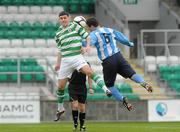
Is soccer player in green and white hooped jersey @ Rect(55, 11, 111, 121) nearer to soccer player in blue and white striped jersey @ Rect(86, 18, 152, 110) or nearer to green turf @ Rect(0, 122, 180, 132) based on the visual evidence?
soccer player in blue and white striped jersey @ Rect(86, 18, 152, 110)

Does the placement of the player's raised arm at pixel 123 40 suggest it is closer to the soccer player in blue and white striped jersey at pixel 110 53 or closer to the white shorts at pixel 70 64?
the soccer player in blue and white striped jersey at pixel 110 53

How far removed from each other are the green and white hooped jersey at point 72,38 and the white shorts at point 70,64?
0.10 meters

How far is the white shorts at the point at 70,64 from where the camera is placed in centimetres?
1296

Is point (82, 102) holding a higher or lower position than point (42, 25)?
lower

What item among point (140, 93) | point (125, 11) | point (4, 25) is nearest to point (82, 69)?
point (140, 93)

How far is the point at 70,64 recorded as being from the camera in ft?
42.8

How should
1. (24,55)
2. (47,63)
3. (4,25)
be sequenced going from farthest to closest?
(4,25) < (24,55) < (47,63)

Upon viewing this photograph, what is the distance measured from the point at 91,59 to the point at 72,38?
34.9 ft

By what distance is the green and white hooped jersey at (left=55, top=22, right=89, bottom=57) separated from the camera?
508 inches

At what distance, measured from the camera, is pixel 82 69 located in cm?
1297

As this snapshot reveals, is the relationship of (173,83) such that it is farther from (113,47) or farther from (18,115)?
(113,47)

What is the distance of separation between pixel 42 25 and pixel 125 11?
4.32m

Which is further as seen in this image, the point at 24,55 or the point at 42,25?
the point at 42,25

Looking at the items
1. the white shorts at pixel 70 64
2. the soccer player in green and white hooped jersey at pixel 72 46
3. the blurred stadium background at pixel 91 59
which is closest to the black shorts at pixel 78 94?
the white shorts at pixel 70 64
